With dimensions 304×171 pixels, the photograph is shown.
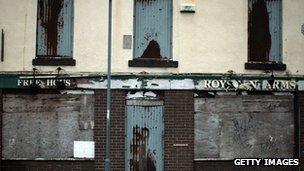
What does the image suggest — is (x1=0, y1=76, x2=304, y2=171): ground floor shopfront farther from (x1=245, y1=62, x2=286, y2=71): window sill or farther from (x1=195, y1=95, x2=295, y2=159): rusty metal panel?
(x1=245, y1=62, x2=286, y2=71): window sill

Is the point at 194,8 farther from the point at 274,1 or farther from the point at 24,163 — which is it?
the point at 24,163

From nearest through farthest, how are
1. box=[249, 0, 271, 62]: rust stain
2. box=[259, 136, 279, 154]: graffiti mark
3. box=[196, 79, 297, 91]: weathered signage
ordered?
box=[196, 79, 297, 91]: weathered signage, box=[259, 136, 279, 154]: graffiti mark, box=[249, 0, 271, 62]: rust stain

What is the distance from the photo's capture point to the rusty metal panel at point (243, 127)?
47.0 feet

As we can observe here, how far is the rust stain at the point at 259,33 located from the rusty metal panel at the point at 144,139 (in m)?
3.81

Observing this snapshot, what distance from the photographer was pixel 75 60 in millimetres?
14078

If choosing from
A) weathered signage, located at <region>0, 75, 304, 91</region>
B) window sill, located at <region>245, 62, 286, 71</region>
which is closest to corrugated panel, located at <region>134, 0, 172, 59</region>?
weathered signage, located at <region>0, 75, 304, 91</region>

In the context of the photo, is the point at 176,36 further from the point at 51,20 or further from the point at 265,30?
the point at 51,20

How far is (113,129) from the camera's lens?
46.0 feet

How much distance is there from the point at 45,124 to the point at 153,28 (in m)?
4.67

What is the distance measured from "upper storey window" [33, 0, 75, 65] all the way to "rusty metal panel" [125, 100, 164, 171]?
9.40 ft

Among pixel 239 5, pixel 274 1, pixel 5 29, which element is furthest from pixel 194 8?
pixel 5 29

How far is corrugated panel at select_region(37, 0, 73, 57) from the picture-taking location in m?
14.2

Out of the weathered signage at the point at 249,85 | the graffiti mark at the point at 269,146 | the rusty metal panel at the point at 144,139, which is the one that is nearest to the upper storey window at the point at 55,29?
the rusty metal panel at the point at 144,139

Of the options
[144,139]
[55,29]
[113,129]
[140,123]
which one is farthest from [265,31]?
[55,29]
